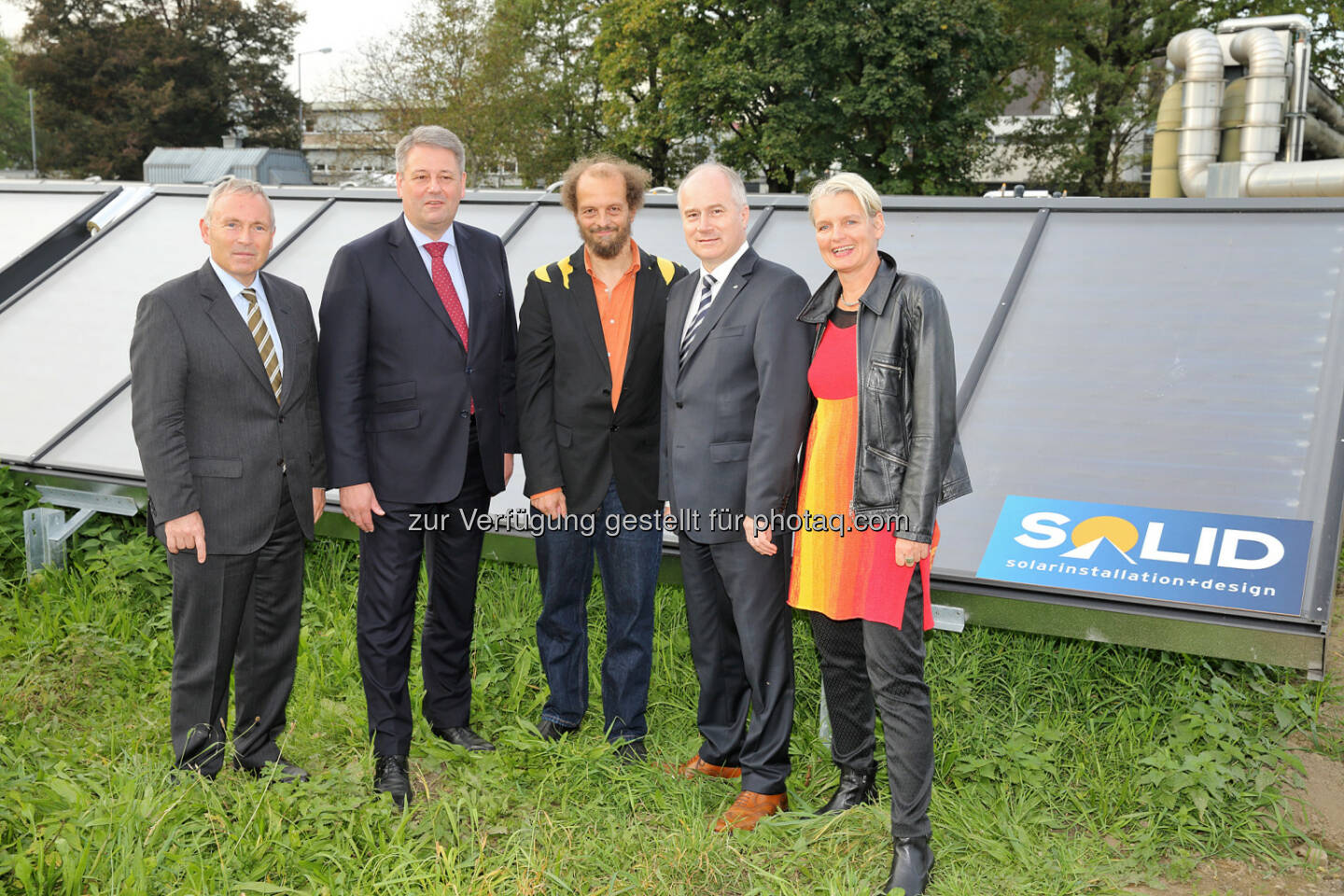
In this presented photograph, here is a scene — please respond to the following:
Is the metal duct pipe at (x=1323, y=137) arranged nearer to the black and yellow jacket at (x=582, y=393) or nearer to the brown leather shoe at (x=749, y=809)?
the black and yellow jacket at (x=582, y=393)

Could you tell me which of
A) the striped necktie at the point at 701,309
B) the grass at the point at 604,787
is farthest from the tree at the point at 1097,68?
the striped necktie at the point at 701,309

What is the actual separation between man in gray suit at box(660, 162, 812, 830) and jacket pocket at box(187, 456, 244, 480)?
1.41 meters

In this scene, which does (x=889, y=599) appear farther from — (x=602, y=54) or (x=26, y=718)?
(x=602, y=54)

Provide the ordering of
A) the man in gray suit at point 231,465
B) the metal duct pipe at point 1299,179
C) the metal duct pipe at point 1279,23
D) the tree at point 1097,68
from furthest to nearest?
the tree at point 1097,68 < the metal duct pipe at point 1279,23 < the metal duct pipe at point 1299,179 < the man in gray suit at point 231,465

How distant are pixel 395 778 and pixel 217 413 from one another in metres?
1.37

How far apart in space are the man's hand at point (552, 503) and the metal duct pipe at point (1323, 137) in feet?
51.9

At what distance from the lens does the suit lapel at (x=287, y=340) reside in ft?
11.6

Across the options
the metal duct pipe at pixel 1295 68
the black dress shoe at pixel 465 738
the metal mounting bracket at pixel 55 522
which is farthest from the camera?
the metal duct pipe at pixel 1295 68

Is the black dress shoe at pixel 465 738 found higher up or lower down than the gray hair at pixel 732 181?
lower down

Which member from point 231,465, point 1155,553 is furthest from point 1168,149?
point 231,465

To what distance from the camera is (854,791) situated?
3.49 meters

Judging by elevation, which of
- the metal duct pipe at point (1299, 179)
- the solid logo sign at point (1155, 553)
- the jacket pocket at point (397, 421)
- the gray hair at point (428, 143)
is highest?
the metal duct pipe at point (1299, 179)

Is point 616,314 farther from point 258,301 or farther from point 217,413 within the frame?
point 217,413

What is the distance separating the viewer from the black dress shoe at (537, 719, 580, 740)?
4.00 meters
